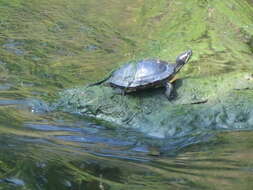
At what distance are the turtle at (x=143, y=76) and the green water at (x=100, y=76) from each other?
1.96ft

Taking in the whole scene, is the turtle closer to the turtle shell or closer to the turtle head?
the turtle shell

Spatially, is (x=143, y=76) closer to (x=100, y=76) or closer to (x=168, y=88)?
(x=168, y=88)

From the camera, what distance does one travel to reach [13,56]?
10148mm

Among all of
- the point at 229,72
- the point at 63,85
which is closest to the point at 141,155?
the point at 229,72

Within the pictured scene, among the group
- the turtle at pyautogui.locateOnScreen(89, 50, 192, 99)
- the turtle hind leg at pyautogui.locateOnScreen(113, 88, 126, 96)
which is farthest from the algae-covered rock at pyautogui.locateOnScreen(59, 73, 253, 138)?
the turtle at pyautogui.locateOnScreen(89, 50, 192, 99)

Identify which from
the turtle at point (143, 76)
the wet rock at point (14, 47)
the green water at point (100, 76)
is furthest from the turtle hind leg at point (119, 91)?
the wet rock at point (14, 47)

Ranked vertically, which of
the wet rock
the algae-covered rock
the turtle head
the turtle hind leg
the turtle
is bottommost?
the algae-covered rock

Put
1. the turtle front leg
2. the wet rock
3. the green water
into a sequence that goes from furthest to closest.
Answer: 1. the wet rock
2. the turtle front leg
3. the green water

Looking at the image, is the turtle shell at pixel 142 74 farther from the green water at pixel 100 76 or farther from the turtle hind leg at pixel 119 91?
the green water at pixel 100 76

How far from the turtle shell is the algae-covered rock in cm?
21

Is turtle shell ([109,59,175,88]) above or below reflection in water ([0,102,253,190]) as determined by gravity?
above

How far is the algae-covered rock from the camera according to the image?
6617mm

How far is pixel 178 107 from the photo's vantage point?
22.1 feet

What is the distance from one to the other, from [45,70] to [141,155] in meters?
4.20
